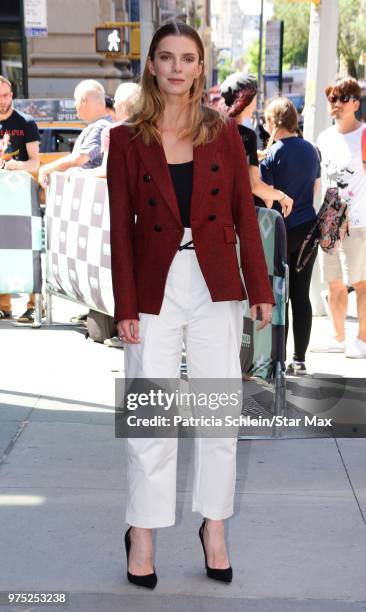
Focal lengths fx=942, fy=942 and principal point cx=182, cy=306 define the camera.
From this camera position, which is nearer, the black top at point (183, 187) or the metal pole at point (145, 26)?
the black top at point (183, 187)

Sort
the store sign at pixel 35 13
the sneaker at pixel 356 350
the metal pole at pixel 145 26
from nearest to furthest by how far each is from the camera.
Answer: the sneaker at pixel 356 350
the store sign at pixel 35 13
the metal pole at pixel 145 26

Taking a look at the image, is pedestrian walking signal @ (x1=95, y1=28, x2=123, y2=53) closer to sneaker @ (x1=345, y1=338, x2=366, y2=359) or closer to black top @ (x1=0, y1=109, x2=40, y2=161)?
black top @ (x1=0, y1=109, x2=40, y2=161)

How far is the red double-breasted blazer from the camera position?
10.8 feet

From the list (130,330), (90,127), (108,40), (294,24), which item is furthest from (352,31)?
(130,330)

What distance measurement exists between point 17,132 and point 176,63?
16.6 ft

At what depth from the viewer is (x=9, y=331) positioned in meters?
7.57

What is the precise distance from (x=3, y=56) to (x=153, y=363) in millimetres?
21356

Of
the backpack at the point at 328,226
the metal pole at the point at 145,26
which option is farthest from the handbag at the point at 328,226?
the metal pole at the point at 145,26

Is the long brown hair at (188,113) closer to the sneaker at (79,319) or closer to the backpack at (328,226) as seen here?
the backpack at (328,226)

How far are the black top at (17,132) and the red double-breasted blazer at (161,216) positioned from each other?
16.0 ft

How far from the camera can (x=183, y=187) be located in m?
3.33

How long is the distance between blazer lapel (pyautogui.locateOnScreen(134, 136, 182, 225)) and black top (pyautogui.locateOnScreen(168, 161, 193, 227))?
0.10 feet

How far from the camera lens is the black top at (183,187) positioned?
3318mm

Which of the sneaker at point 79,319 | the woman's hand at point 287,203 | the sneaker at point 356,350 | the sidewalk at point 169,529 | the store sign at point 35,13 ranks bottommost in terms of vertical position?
the sneaker at point 79,319
